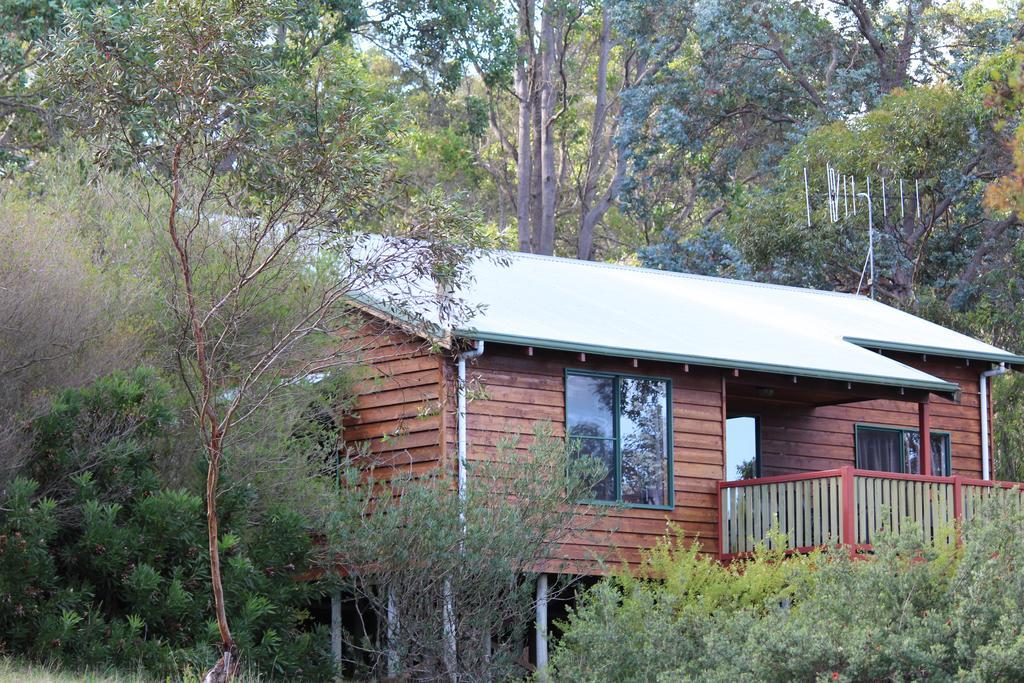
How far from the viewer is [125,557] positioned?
45.4 ft

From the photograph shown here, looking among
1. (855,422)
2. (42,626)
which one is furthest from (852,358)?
(42,626)

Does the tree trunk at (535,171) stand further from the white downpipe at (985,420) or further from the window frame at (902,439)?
the window frame at (902,439)

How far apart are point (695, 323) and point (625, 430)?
2798mm

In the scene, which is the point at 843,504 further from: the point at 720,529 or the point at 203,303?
the point at 203,303

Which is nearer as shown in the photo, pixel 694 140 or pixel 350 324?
pixel 350 324

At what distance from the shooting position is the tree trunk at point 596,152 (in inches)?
1529

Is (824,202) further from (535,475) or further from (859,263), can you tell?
(535,475)

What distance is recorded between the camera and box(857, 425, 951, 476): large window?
2122 cm

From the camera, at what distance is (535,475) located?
49.9 feet

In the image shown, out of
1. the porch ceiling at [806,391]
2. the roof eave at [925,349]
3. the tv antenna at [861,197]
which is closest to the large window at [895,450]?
the roof eave at [925,349]

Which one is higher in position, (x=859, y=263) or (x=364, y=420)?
(x=859, y=263)

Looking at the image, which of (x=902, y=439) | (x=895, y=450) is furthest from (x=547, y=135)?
(x=895, y=450)

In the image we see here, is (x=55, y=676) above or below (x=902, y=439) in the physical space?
below

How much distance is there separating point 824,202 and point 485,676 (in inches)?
745
